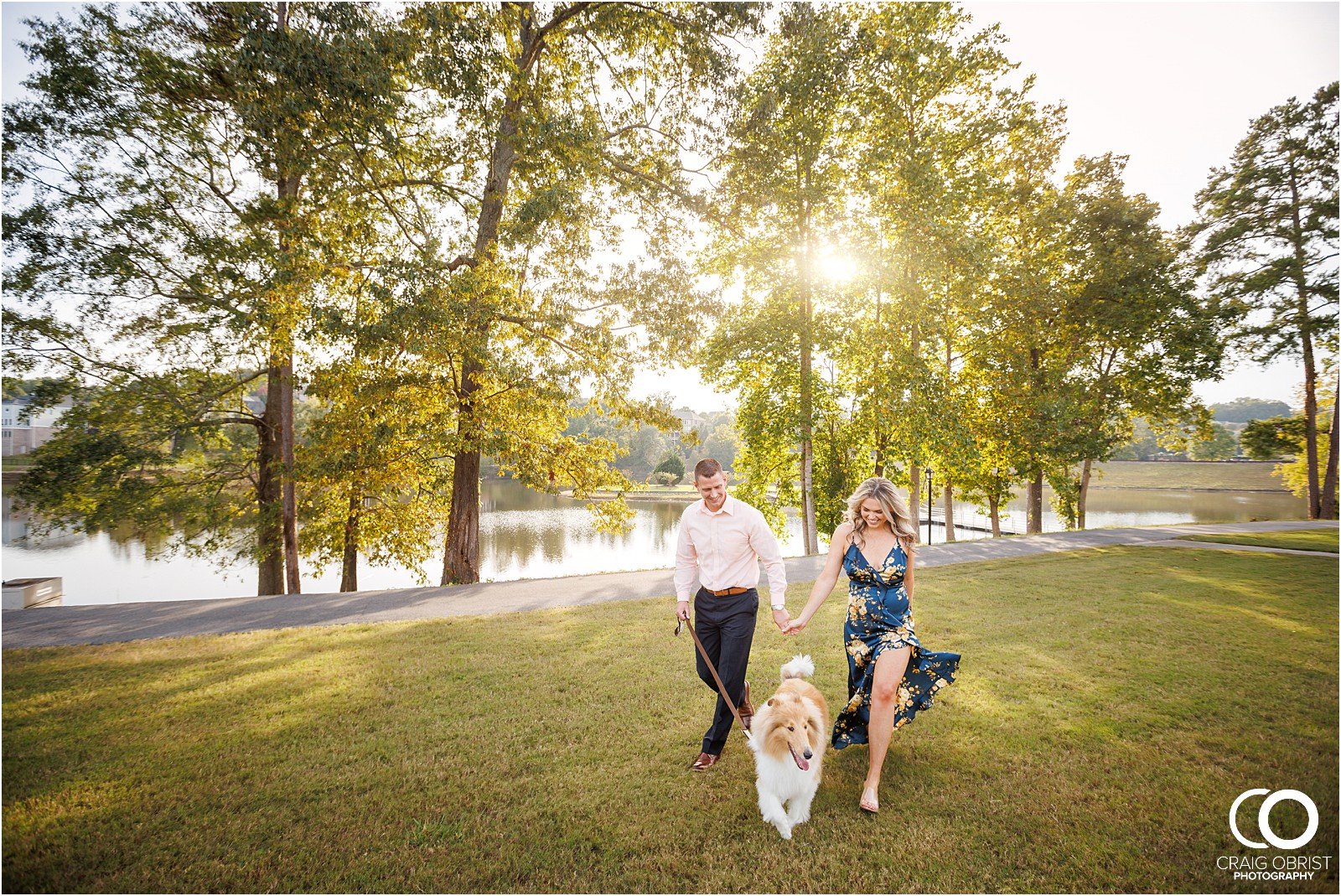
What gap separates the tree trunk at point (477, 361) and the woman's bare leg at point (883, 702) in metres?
8.37

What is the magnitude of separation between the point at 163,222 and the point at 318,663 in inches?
359

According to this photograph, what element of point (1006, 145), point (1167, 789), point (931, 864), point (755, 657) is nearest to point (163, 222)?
point (755, 657)

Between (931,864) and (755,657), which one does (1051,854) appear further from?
(755,657)

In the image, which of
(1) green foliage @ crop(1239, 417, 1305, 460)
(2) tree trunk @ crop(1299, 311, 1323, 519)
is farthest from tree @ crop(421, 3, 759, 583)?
(1) green foliage @ crop(1239, 417, 1305, 460)

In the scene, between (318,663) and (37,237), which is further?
(37,237)

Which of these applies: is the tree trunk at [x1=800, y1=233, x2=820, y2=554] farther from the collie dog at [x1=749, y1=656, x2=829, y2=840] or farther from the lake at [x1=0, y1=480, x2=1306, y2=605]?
the collie dog at [x1=749, y1=656, x2=829, y2=840]

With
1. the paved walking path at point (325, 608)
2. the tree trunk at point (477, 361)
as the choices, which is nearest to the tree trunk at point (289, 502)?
the paved walking path at point (325, 608)

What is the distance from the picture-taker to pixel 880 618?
359cm

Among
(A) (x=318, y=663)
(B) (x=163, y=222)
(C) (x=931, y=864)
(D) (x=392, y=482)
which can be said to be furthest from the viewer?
(D) (x=392, y=482)

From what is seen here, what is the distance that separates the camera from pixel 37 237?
8.46 metres

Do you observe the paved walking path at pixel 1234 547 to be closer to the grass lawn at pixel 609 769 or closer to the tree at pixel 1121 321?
the tree at pixel 1121 321

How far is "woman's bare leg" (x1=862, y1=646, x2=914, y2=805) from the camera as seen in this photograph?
3404 mm

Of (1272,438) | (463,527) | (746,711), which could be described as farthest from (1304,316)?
(463,527)

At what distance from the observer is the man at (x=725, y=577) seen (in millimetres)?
Answer: 3898
